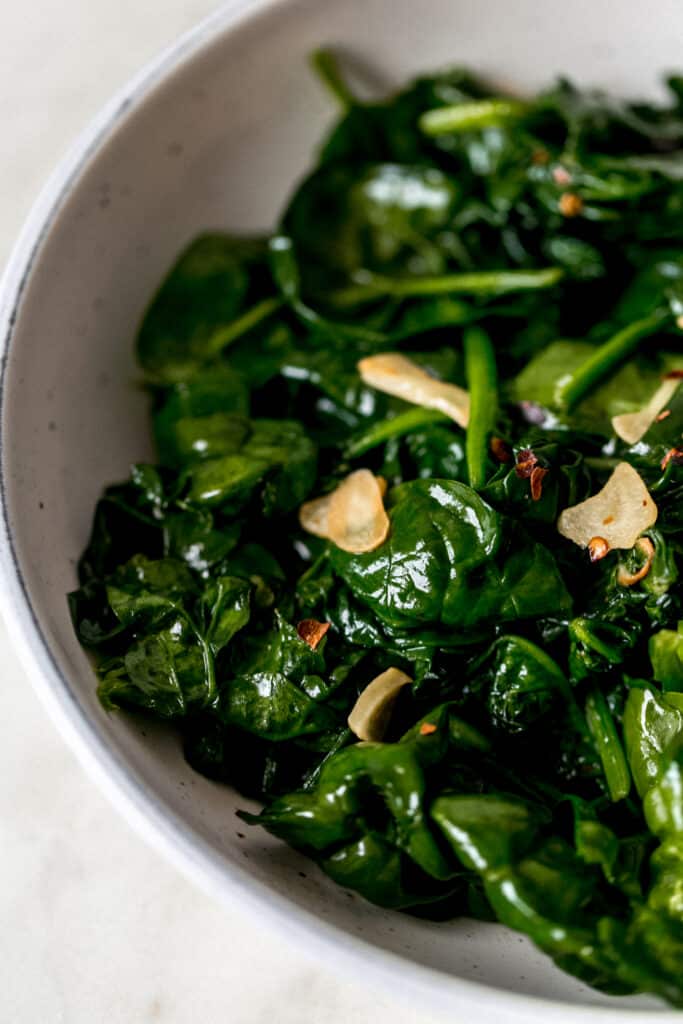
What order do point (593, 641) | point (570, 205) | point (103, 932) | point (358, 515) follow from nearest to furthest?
point (593, 641), point (358, 515), point (103, 932), point (570, 205)

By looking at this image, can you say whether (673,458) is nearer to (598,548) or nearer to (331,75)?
(598,548)

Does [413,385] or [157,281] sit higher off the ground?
[157,281]

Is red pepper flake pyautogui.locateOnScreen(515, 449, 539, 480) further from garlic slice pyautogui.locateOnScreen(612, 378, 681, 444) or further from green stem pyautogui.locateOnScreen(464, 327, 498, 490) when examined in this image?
garlic slice pyautogui.locateOnScreen(612, 378, 681, 444)

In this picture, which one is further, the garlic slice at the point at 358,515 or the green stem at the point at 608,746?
the garlic slice at the point at 358,515

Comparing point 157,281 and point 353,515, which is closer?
point 353,515

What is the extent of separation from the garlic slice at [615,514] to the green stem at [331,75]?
94 centimetres

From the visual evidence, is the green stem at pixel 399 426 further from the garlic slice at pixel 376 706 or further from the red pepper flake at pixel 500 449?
the garlic slice at pixel 376 706

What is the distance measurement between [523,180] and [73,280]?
816mm

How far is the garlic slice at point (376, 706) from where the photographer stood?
→ 142 cm

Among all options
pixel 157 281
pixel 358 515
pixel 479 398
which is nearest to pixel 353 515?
pixel 358 515

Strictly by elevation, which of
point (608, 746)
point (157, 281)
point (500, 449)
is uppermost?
point (157, 281)

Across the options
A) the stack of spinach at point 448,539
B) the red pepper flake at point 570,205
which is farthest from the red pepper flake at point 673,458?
the red pepper flake at point 570,205

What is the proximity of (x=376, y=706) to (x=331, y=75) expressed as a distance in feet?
3.95

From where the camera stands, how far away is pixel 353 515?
1.56 meters
